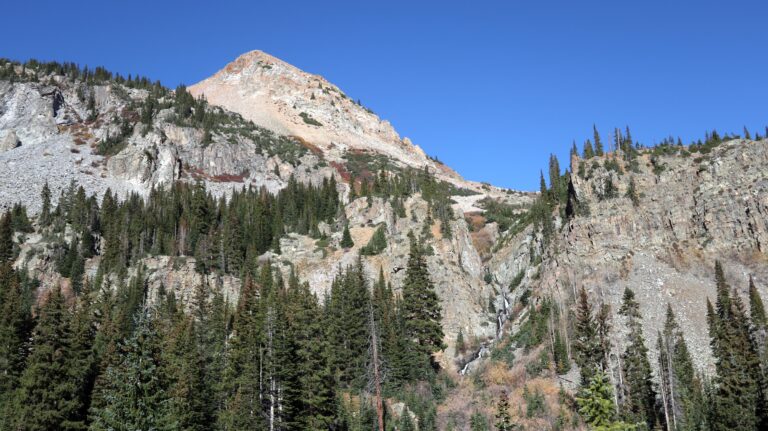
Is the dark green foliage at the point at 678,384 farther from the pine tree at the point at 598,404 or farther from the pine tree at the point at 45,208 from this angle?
the pine tree at the point at 45,208

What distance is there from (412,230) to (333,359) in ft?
136

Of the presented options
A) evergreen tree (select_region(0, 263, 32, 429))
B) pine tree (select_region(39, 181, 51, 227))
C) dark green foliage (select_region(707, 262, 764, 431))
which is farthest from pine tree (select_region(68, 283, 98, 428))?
→ pine tree (select_region(39, 181, 51, 227))

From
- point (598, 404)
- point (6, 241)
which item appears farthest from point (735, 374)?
point (6, 241)

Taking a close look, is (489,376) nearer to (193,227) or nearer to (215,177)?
(193,227)

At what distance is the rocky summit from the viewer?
5341cm

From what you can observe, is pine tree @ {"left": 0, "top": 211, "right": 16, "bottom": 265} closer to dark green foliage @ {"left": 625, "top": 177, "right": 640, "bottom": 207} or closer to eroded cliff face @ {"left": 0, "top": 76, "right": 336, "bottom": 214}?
eroded cliff face @ {"left": 0, "top": 76, "right": 336, "bottom": 214}

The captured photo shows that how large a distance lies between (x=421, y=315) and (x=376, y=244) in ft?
82.6

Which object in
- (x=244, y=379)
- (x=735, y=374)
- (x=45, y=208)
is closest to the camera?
(x=244, y=379)

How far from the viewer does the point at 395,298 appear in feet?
302

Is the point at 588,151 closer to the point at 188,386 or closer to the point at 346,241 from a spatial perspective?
the point at 346,241

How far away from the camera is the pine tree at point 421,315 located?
7838 centimetres

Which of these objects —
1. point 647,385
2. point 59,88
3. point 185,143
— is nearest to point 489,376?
point 647,385

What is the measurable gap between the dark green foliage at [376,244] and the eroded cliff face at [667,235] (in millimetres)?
26023

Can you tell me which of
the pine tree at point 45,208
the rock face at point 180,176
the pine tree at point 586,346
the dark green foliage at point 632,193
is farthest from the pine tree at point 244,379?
the pine tree at point 45,208
